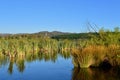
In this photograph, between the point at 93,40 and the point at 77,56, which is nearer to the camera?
the point at 77,56

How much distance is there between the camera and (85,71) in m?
19.6

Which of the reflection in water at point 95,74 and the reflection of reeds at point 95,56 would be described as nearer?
the reflection in water at point 95,74

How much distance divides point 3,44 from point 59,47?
559 inches

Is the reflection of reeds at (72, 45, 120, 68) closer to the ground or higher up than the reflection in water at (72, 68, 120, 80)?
higher up

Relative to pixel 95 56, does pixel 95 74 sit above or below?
below

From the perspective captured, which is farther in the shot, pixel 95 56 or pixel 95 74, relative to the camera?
pixel 95 56

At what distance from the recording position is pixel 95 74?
18625mm

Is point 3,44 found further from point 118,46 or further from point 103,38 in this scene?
point 118,46

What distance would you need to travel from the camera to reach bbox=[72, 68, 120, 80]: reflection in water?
57.5ft

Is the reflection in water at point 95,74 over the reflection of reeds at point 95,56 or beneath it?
beneath

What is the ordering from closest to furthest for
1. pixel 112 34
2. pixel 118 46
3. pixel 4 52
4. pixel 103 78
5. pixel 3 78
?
pixel 103 78
pixel 3 78
pixel 118 46
pixel 112 34
pixel 4 52

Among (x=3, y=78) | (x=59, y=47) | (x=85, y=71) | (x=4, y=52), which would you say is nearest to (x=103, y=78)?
(x=85, y=71)

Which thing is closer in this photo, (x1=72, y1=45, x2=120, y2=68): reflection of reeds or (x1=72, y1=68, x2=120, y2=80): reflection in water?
(x1=72, y1=68, x2=120, y2=80): reflection in water

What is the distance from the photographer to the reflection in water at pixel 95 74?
1753 cm
